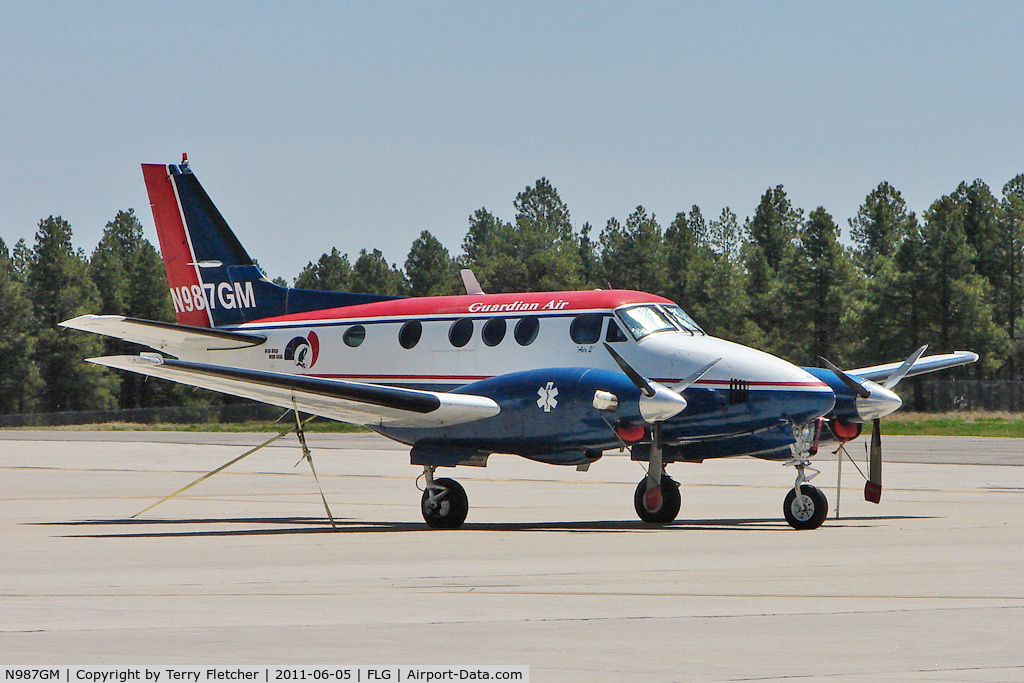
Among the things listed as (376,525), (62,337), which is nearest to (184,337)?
(376,525)

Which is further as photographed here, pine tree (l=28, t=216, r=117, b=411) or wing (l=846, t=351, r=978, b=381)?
pine tree (l=28, t=216, r=117, b=411)

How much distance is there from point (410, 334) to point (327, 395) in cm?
354

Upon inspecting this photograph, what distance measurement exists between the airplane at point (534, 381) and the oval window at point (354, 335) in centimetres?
3

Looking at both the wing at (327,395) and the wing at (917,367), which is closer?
the wing at (327,395)

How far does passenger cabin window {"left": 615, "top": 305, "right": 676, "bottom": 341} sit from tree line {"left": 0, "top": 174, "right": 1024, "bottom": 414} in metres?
59.8

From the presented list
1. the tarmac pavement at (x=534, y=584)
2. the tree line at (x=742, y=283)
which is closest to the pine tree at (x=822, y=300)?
A: the tree line at (x=742, y=283)

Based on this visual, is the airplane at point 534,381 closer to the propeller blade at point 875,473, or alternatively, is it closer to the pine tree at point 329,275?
the propeller blade at point 875,473

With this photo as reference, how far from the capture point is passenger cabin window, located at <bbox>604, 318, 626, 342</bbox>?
720 inches

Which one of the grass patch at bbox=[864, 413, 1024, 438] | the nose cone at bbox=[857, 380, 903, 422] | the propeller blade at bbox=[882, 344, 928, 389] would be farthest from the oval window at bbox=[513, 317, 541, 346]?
the grass patch at bbox=[864, 413, 1024, 438]

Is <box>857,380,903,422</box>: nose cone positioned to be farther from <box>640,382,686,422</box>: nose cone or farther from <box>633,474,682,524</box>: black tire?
<box>640,382,686,422</box>: nose cone

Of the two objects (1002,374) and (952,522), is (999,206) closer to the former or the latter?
(1002,374)

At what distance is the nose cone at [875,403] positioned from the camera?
61.6 feet

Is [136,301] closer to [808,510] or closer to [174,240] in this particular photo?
[174,240]

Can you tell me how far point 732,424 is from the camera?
682 inches
